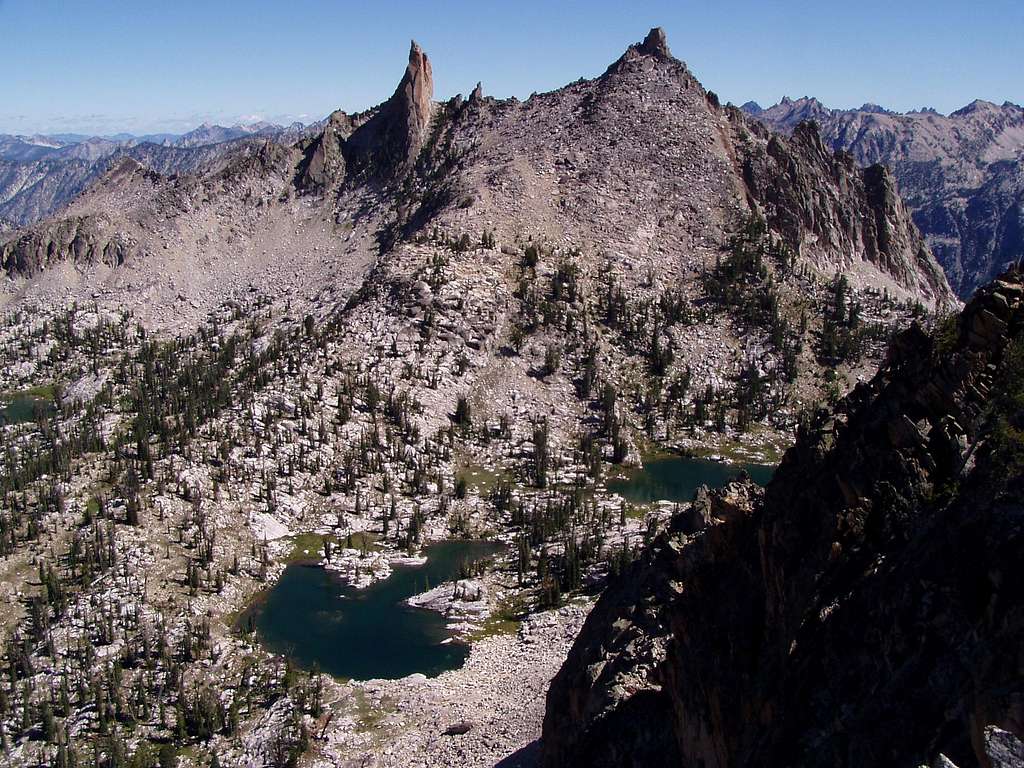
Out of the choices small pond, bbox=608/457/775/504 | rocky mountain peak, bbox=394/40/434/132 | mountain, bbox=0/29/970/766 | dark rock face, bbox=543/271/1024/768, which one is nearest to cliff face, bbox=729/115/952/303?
mountain, bbox=0/29/970/766

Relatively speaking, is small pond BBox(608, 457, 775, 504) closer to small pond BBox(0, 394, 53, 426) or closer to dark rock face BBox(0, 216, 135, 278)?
small pond BBox(0, 394, 53, 426)

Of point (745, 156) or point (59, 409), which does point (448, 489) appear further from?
point (745, 156)

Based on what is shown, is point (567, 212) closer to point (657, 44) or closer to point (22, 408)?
point (657, 44)

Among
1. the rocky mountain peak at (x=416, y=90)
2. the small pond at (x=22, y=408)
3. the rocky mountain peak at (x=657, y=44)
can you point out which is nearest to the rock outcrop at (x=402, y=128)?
the rocky mountain peak at (x=416, y=90)

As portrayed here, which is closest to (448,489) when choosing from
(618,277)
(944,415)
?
(618,277)

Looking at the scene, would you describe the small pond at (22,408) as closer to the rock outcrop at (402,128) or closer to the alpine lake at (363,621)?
the alpine lake at (363,621)

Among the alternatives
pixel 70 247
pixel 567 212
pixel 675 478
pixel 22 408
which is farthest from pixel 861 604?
pixel 70 247
